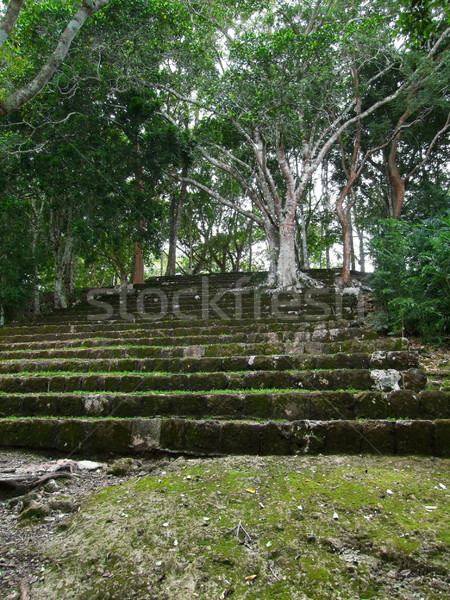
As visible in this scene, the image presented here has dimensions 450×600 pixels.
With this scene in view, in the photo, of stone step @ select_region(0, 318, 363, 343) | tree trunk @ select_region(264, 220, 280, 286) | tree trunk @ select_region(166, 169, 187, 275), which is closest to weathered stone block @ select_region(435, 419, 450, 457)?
stone step @ select_region(0, 318, 363, 343)

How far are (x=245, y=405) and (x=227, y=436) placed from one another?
1.49 feet

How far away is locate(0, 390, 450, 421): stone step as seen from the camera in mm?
3250

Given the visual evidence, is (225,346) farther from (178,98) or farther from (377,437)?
(178,98)

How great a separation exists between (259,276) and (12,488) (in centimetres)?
958

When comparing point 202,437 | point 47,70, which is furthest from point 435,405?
point 47,70

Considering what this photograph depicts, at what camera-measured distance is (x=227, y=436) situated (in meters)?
3.11

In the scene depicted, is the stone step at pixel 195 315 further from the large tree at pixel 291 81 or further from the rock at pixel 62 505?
the rock at pixel 62 505

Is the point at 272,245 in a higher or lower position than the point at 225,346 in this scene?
higher

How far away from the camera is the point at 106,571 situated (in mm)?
1771

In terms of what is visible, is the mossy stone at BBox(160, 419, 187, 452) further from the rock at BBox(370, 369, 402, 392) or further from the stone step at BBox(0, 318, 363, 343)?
the stone step at BBox(0, 318, 363, 343)

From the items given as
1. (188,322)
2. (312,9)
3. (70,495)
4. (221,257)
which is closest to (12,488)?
(70,495)

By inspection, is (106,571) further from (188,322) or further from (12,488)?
(188,322)

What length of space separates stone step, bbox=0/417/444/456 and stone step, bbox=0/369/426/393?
0.81 meters

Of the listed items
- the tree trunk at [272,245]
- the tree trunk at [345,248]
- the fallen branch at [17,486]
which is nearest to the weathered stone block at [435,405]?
the fallen branch at [17,486]
